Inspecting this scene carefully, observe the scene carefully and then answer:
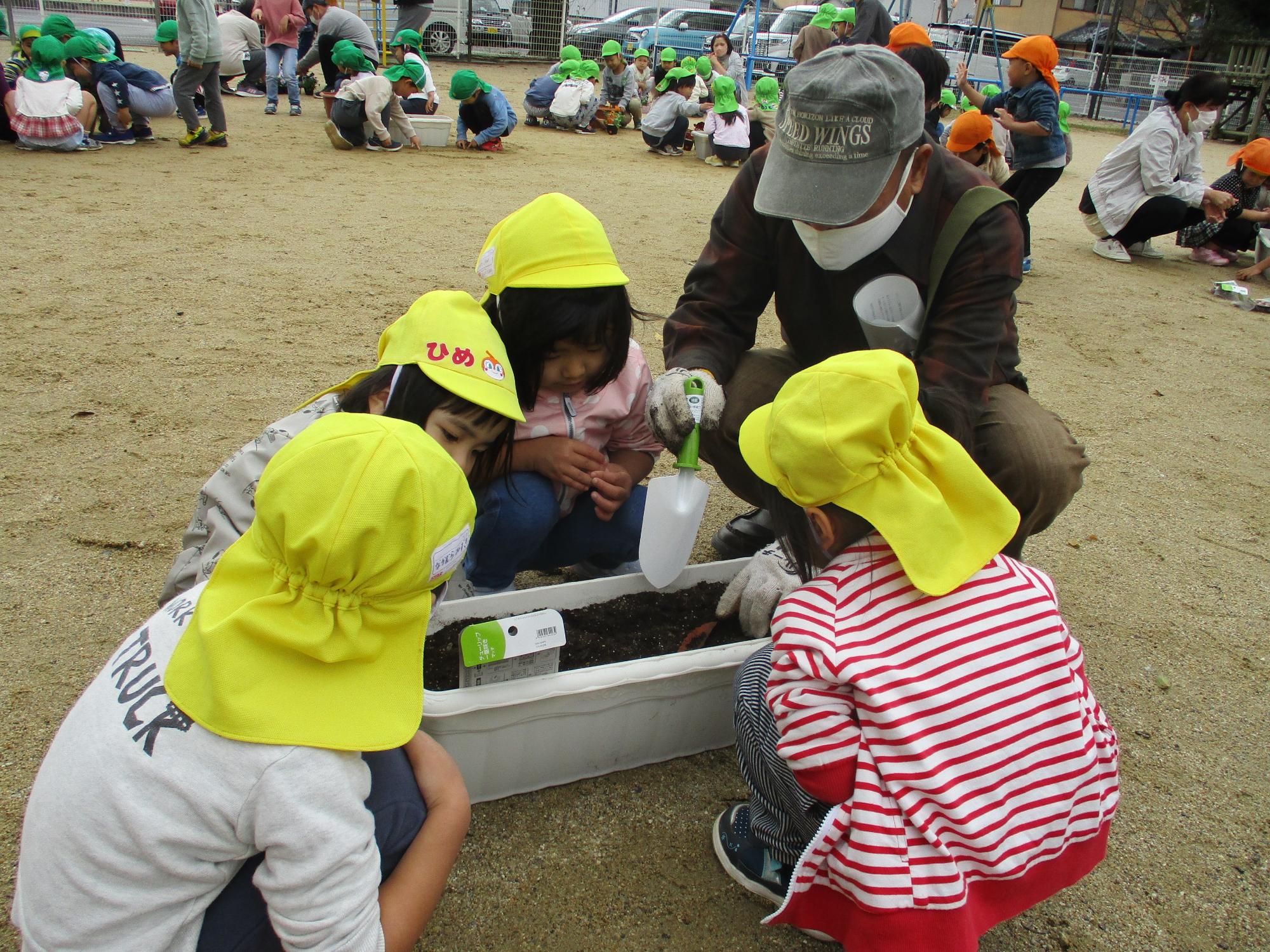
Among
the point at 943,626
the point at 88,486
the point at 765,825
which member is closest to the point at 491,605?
the point at 765,825

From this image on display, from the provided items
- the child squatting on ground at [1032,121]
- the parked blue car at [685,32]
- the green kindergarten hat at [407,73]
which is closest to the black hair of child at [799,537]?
the child squatting on ground at [1032,121]

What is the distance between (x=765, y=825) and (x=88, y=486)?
6.04 feet

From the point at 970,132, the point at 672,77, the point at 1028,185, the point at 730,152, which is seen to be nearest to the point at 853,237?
the point at 970,132

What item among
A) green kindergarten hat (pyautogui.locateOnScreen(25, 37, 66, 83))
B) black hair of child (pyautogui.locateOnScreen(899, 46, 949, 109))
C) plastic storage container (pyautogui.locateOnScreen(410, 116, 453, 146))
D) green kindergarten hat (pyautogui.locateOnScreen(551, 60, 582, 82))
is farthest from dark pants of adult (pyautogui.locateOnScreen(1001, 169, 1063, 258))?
green kindergarten hat (pyautogui.locateOnScreen(25, 37, 66, 83))

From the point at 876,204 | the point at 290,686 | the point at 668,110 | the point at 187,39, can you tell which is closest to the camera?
the point at 290,686

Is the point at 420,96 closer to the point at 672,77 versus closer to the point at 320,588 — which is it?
the point at 672,77

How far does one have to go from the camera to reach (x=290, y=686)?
91 cm

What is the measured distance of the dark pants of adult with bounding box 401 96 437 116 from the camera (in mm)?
7988

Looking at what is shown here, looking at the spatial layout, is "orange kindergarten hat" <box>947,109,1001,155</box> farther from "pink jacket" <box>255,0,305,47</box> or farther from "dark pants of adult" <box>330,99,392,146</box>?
"pink jacket" <box>255,0,305,47</box>

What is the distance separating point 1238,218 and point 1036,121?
1.93 meters

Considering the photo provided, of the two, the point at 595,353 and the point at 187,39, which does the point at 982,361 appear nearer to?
the point at 595,353

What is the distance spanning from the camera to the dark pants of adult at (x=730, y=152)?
8.30 m

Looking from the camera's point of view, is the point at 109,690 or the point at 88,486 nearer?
the point at 109,690

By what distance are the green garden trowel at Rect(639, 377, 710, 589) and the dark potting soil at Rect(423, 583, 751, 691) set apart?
80 mm
